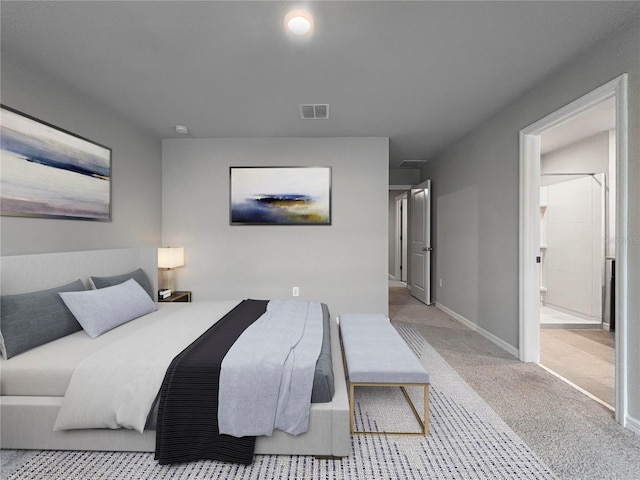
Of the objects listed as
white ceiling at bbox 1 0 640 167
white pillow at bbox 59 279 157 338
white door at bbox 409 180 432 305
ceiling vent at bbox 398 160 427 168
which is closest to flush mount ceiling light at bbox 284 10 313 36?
white ceiling at bbox 1 0 640 167

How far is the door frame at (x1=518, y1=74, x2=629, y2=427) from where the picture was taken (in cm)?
198

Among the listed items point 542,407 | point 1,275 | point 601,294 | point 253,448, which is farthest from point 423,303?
point 1,275

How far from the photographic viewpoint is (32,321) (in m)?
1.99

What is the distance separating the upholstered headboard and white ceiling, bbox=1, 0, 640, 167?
148 centimetres

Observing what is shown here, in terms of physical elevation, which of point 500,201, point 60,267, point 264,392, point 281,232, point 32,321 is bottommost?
point 264,392

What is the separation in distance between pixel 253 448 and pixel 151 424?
1.83 ft

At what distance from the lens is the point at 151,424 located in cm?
167

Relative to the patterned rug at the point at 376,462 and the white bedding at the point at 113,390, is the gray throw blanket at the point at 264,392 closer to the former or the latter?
the patterned rug at the point at 376,462

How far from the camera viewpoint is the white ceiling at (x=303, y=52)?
1875 millimetres

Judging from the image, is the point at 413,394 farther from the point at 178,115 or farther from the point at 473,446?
the point at 178,115

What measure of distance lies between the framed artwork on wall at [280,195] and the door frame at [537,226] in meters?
2.24

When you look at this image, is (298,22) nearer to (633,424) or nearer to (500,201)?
(500,201)

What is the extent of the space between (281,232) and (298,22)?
2696mm

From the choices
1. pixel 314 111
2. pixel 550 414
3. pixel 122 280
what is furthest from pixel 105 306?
pixel 550 414
